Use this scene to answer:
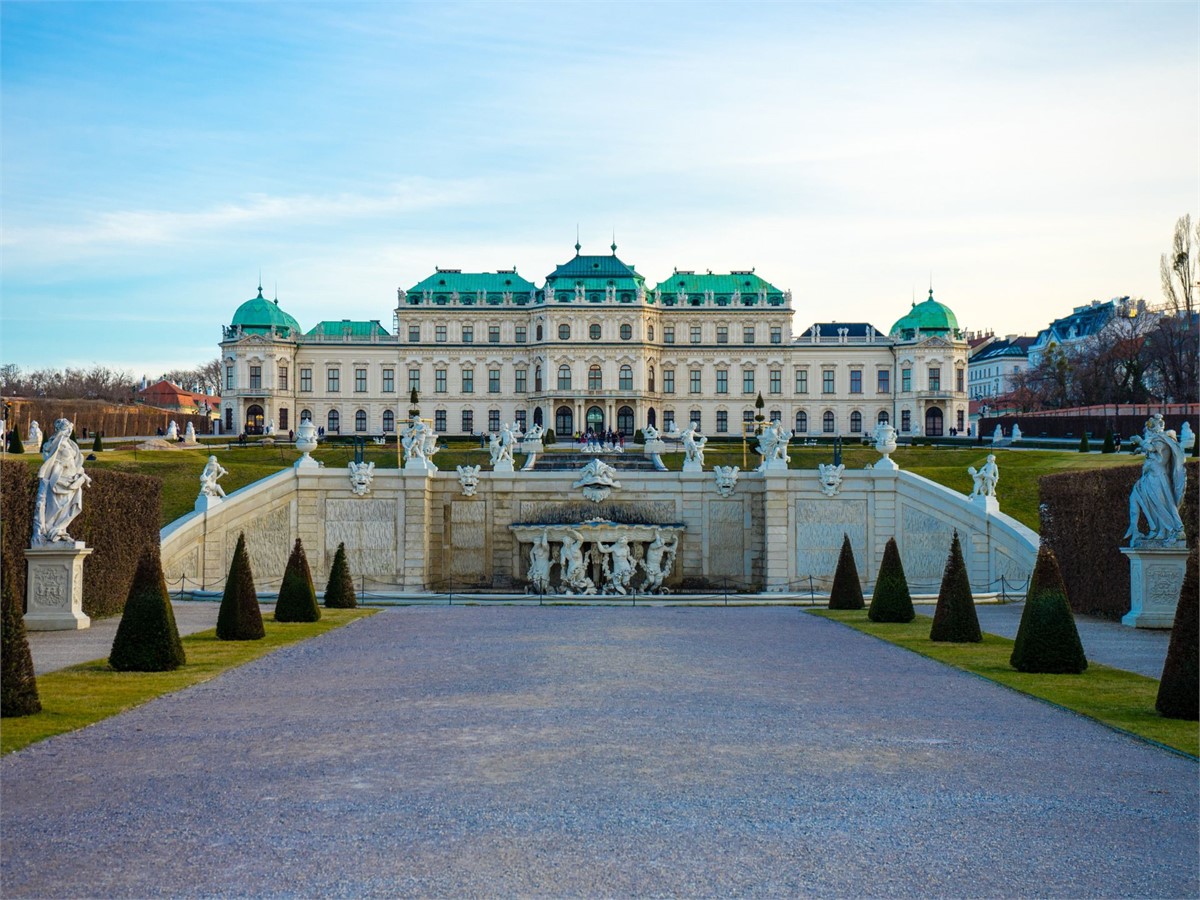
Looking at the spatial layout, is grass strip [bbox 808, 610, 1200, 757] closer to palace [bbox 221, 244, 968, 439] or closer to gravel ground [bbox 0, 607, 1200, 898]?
gravel ground [bbox 0, 607, 1200, 898]

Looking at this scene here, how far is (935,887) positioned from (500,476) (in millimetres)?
28662

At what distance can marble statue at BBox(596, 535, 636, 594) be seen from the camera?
33281 millimetres

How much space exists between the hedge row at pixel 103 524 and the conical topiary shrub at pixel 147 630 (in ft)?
14.2

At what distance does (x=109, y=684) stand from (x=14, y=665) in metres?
2.50

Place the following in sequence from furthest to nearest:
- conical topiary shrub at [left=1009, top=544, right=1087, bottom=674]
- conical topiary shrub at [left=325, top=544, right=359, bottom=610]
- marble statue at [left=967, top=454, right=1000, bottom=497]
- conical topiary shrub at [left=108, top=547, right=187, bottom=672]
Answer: marble statue at [left=967, top=454, right=1000, bottom=497] < conical topiary shrub at [left=325, top=544, right=359, bottom=610] < conical topiary shrub at [left=1009, top=544, right=1087, bottom=674] < conical topiary shrub at [left=108, top=547, right=187, bottom=672]

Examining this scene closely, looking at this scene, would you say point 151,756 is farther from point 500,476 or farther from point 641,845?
point 500,476

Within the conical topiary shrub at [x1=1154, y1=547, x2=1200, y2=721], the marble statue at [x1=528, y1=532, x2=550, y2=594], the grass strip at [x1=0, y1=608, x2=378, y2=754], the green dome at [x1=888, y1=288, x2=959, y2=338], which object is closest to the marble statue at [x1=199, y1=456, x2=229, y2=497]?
the marble statue at [x1=528, y1=532, x2=550, y2=594]

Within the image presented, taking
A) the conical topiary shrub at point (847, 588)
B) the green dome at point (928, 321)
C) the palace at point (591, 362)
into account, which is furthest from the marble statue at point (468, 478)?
the green dome at point (928, 321)

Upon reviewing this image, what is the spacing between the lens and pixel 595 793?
9.26m

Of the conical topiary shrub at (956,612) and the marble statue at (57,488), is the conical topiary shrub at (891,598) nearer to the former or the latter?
the conical topiary shrub at (956,612)

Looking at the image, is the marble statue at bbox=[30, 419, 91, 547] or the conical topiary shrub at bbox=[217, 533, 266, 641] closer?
the conical topiary shrub at bbox=[217, 533, 266, 641]

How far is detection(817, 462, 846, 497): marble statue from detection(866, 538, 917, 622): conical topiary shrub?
36.8 feet

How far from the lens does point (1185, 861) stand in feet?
25.7

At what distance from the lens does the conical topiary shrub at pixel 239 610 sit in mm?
18781
